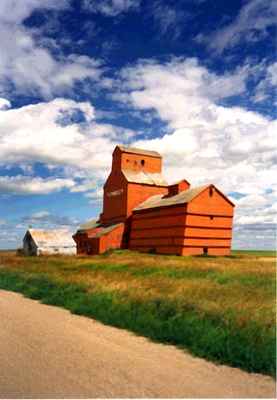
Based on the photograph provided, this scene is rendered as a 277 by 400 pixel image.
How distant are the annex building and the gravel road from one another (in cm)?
3220

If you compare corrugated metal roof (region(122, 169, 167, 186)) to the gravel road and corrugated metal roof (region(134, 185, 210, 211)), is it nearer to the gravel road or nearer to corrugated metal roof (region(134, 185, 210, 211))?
corrugated metal roof (region(134, 185, 210, 211))

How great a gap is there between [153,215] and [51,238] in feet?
54.0

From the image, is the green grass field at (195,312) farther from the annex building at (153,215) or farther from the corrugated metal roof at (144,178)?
the corrugated metal roof at (144,178)

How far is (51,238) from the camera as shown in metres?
53.4

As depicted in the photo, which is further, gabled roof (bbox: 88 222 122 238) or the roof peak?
the roof peak

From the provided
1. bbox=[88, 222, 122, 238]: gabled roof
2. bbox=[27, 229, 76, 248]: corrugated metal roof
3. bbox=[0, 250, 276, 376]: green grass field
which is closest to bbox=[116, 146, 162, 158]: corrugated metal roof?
bbox=[88, 222, 122, 238]: gabled roof

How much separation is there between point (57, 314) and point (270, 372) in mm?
6693

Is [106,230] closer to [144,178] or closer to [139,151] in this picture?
[144,178]

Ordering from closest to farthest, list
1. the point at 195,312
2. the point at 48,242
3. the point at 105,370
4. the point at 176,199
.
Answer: the point at 105,370, the point at 195,312, the point at 176,199, the point at 48,242

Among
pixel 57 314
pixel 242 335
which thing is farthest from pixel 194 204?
pixel 242 335

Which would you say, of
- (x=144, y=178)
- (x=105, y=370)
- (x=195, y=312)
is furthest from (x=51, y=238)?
(x=105, y=370)

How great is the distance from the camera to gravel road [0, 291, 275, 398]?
17.3 ft

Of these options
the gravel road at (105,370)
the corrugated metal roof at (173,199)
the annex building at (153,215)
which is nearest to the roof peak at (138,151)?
the annex building at (153,215)

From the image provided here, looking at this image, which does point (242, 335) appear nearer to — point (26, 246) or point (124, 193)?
point (124, 193)
